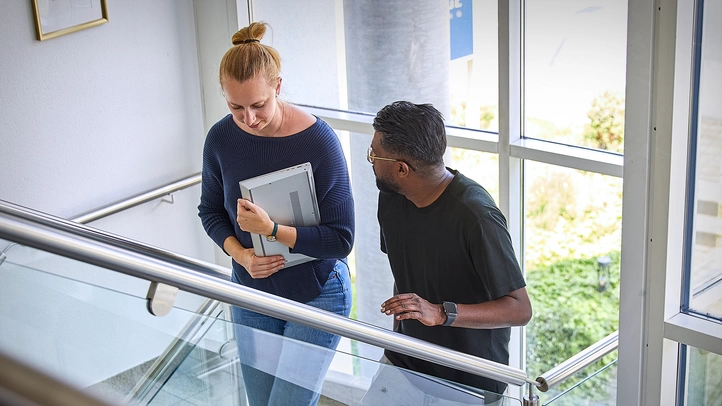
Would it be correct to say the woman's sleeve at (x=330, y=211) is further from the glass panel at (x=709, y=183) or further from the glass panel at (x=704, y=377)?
the glass panel at (x=704, y=377)

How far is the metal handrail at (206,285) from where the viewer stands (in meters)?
1.40

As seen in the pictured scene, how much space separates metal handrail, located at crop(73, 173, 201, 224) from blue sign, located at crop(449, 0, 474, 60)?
168 centimetres

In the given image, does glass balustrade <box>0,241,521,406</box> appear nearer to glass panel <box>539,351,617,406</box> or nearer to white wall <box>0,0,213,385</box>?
white wall <box>0,0,213,385</box>

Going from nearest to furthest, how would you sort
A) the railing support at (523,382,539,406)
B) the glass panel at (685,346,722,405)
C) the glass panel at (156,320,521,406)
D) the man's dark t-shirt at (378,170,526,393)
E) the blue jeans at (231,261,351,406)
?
the glass panel at (156,320,521,406) → the blue jeans at (231,261,351,406) → the man's dark t-shirt at (378,170,526,393) → the railing support at (523,382,539,406) → the glass panel at (685,346,722,405)

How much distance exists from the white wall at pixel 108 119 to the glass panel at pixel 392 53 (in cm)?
59

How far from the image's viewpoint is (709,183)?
2.67 m

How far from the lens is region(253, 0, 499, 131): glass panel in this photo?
11.5 ft

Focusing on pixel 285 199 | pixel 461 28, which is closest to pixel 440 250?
pixel 285 199

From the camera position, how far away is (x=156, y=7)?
164 inches

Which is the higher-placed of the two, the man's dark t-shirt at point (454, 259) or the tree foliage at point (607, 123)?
the tree foliage at point (607, 123)

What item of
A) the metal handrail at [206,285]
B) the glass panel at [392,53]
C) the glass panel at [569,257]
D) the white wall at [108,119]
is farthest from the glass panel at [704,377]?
the white wall at [108,119]

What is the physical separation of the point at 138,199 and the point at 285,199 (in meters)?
1.80

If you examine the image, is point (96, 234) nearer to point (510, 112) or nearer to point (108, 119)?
point (510, 112)

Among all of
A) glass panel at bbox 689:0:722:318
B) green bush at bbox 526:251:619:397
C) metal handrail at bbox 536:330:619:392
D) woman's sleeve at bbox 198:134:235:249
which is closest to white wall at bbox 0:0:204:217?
woman's sleeve at bbox 198:134:235:249
